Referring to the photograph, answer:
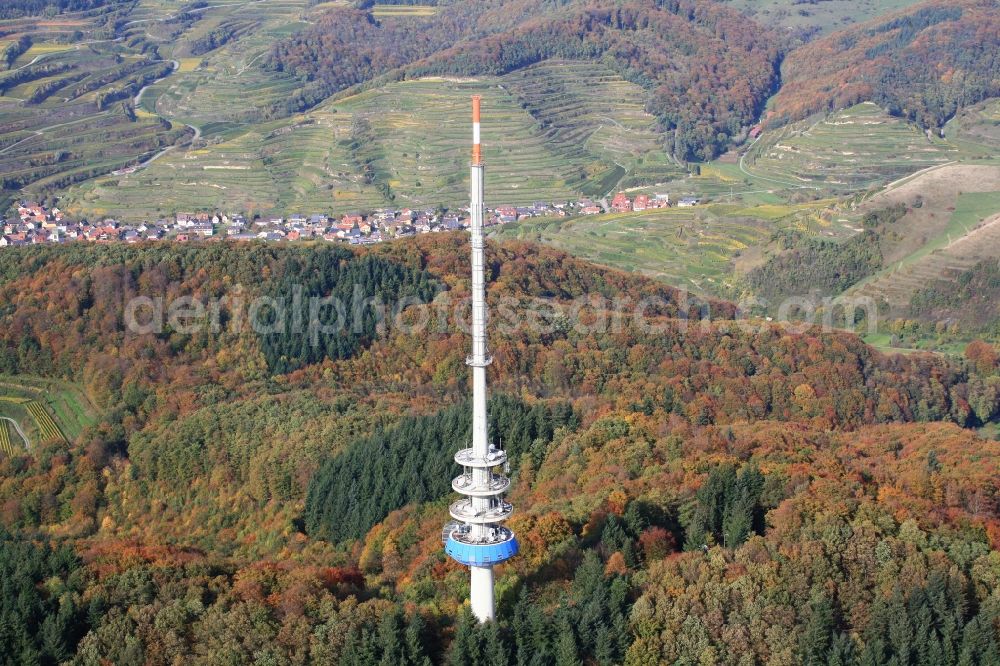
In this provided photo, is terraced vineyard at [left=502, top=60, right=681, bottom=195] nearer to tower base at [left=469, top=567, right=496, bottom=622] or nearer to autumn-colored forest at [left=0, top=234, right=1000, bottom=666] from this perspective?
autumn-colored forest at [left=0, top=234, right=1000, bottom=666]

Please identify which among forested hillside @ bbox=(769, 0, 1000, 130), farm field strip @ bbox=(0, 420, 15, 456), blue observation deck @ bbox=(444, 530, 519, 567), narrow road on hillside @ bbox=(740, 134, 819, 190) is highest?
forested hillside @ bbox=(769, 0, 1000, 130)

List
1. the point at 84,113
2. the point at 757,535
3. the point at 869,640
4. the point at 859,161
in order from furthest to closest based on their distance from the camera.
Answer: the point at 84,113 → the point at 859,161 → the point at 757,535 → the point at 869,640

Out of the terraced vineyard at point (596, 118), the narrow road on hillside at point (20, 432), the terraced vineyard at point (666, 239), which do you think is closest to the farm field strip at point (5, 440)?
the narrow road on hillside at point (20, 432)

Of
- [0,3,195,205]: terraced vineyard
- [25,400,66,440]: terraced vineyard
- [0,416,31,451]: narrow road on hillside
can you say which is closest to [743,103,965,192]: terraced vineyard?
[0,3,195,205]: terraced vineyard

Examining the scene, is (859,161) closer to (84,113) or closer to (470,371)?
(470,371)

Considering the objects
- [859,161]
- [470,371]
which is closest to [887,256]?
[859,161]

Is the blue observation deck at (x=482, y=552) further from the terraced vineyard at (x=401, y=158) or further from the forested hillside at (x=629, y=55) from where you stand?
the forested hillside at (x=629, y=55)

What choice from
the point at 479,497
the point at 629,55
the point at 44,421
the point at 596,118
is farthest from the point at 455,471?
the point at 629,55
